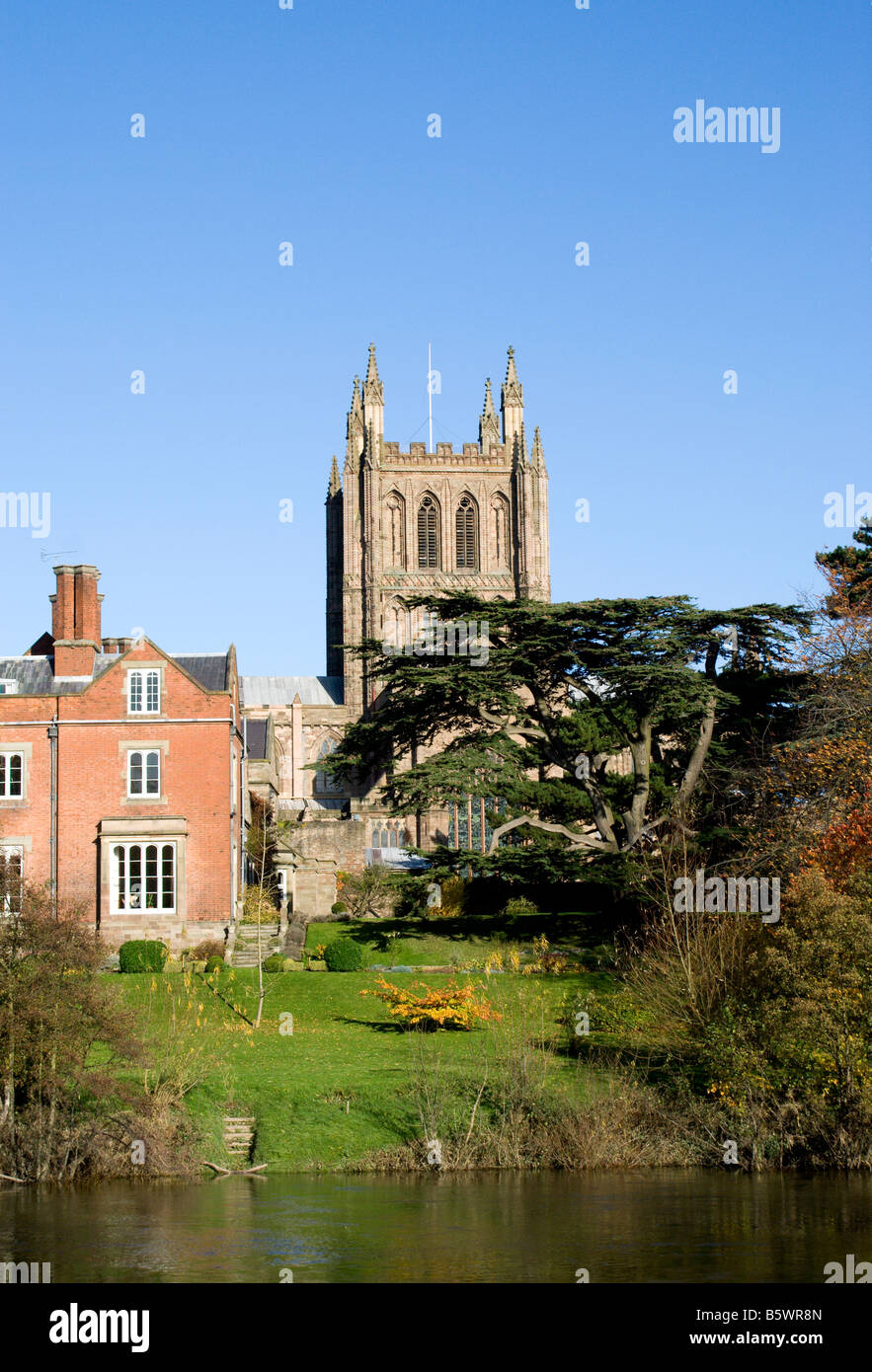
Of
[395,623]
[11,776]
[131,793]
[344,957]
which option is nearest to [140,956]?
[344,957]

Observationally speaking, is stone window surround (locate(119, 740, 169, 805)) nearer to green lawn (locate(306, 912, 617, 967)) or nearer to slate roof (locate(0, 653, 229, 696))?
slate roof (locate(0, 653, 229, 696))

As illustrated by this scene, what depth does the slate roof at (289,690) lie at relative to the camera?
3780 inches

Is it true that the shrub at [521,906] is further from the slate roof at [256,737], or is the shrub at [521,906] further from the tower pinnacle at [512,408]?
the tower pinnacle at [512,408]

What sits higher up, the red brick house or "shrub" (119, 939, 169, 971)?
the red brick house

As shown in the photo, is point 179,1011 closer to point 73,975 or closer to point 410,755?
point 73,975

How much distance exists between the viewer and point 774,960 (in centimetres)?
2530

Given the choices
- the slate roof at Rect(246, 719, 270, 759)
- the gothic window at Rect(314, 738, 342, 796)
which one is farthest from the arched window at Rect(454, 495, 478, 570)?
the slate roof at Rect(246, 719, 270, 759)

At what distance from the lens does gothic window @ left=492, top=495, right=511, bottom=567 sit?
94.2 metres

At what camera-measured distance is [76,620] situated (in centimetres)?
4431

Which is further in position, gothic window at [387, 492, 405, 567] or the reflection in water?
gothic window at [387, 492, 405, 567]

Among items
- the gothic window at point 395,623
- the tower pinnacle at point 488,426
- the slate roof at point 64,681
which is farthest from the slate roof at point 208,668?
the tower pinnacle at point 488,426

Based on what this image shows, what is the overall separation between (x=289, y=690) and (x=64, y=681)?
53.8 m

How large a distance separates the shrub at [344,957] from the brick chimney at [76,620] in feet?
34.6

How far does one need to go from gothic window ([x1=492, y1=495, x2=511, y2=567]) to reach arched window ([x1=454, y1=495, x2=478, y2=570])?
1.17 m
